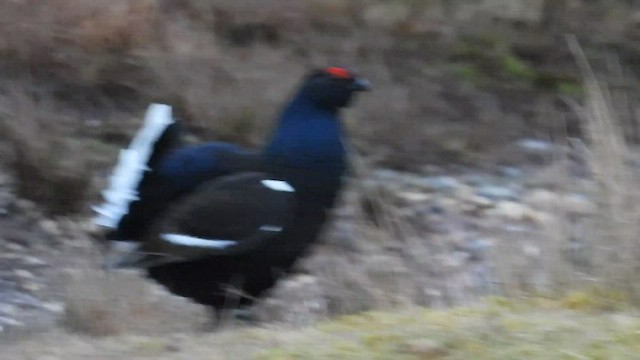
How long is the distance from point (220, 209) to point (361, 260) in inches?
42.3

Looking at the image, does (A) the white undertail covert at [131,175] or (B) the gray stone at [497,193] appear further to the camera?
(B) the gray stone at [497,193]

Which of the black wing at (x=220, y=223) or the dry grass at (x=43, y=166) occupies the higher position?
the black wing at (x=220, y=223)

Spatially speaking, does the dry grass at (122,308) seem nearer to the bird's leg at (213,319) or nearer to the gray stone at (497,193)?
the bird's leg at (213,319)

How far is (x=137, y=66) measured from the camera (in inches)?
486

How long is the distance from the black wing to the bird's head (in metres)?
0.71

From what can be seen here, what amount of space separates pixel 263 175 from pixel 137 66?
245 inches

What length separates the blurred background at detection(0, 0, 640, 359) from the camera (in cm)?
609

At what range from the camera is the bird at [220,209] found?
6242 mm

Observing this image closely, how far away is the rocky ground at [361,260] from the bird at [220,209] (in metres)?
0.23

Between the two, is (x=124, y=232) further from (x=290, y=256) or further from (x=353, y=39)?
(x=353, y=39)

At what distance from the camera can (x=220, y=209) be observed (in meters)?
6.29

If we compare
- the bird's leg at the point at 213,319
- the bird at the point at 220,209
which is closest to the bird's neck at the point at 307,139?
the bird at the point at 220,209

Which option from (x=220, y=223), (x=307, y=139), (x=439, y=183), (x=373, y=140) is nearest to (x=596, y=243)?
(x=307, y=139)

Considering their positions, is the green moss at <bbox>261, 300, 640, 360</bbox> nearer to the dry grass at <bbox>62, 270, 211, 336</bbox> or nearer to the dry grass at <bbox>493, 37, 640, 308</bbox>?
the dry grass at <bbox>493, 37, 640, 308</bbox>
